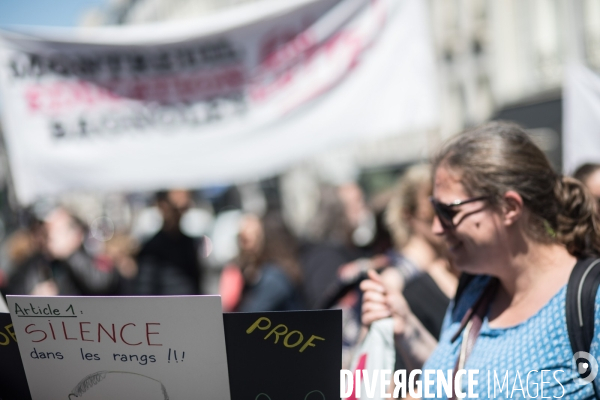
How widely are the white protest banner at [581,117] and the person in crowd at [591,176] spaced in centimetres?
51

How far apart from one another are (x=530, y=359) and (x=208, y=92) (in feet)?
9.01

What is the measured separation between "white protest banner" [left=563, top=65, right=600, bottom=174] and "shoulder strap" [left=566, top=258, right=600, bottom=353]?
202 cm

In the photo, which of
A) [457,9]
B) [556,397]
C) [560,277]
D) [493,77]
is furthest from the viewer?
[457,9]

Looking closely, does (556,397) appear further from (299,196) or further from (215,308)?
(299,196)

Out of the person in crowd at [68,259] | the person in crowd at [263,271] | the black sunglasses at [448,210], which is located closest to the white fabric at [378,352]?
the black sunglasses at [448,210]

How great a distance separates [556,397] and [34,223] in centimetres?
412

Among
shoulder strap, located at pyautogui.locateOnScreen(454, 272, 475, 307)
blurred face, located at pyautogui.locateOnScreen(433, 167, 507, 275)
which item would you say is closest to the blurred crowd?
shoulder strap, located at pyautogui.locateOnScreen(454, 272, 475, 307)

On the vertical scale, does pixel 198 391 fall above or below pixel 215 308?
below

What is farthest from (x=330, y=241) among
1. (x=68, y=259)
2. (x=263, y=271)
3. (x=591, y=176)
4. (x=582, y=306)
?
(x=582, y=306)

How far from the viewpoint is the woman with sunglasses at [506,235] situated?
1.72m

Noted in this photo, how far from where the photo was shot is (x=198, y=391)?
1.50m

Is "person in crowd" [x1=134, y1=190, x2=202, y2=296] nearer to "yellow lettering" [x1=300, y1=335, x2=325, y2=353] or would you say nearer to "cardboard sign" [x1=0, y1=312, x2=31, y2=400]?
"cardboard sign" [x1=0, y1=312, x2=31, y2=400]

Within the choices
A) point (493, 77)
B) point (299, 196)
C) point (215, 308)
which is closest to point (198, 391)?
point (215, 308)

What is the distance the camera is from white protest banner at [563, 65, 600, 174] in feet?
11.3
